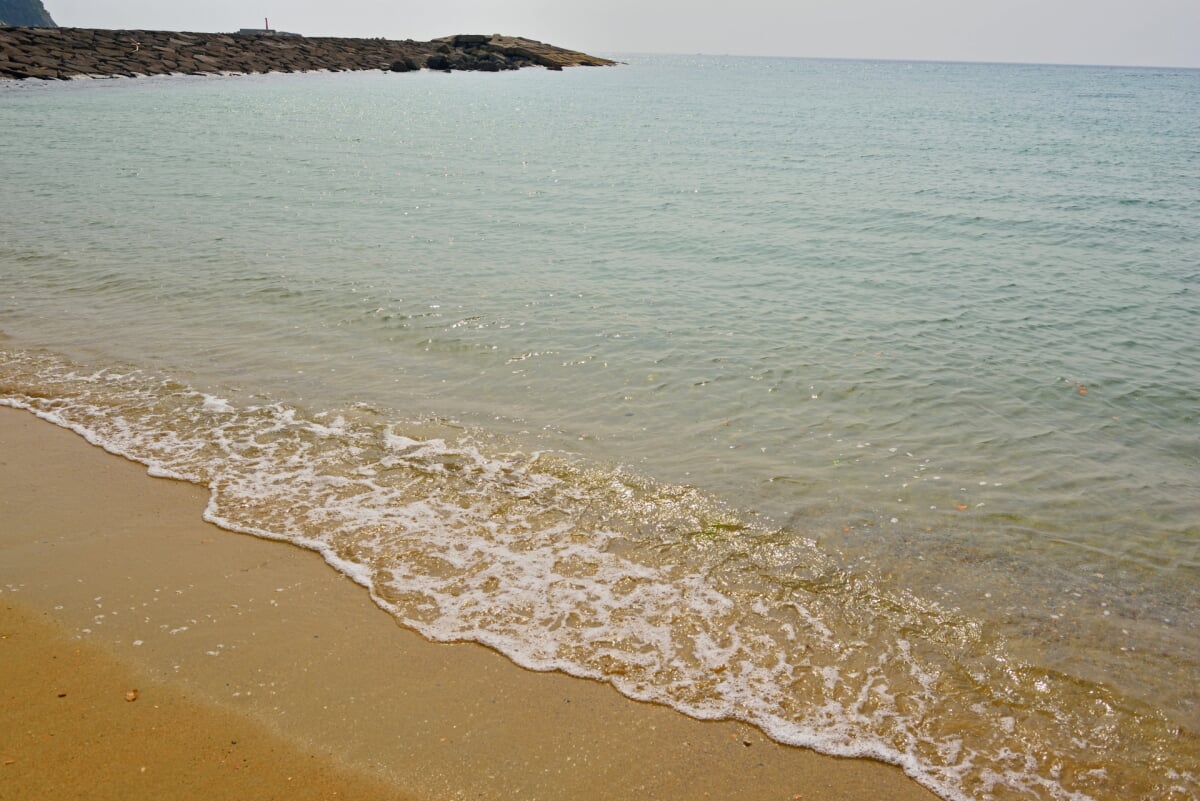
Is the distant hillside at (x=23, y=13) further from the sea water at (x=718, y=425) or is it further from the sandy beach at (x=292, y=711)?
the sandy beach at (x=292, y=711)

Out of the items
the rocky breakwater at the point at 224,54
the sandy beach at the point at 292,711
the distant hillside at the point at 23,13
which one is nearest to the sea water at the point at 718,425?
the sandy beach at the point at 292,711

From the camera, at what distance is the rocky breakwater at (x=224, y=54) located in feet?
221

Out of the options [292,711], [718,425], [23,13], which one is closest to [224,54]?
[718,425]

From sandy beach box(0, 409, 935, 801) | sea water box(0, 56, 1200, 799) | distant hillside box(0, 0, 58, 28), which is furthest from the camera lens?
distant hillside box(0, 0, 58, 28)

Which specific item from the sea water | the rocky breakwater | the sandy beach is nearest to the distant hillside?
the rocky breakwater

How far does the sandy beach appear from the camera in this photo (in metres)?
3.87

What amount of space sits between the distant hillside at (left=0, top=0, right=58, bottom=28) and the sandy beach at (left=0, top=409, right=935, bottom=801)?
20038 centimetres

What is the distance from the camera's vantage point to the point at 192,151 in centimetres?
2862

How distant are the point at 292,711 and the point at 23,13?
215 metres

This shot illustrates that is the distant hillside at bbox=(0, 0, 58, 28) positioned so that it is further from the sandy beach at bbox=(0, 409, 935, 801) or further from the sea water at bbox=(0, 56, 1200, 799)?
the sandy beach at bbox=(0, 409, 935, 801)

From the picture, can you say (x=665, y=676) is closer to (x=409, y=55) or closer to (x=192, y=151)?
A: (x=192, y=151)

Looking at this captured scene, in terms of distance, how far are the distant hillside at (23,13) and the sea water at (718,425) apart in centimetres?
18855

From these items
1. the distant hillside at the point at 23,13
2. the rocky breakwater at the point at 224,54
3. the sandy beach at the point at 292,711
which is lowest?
the sandy beach at the point at 292,711

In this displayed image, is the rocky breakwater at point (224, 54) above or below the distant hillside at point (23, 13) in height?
below
